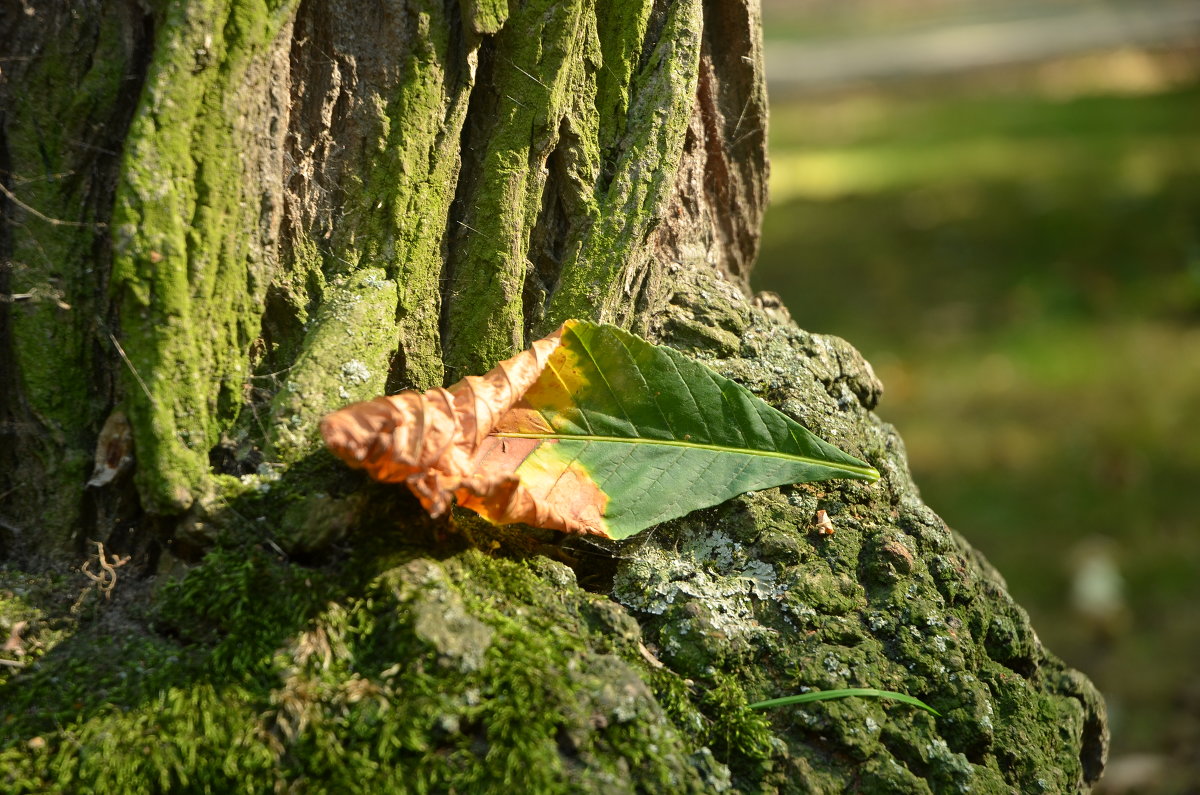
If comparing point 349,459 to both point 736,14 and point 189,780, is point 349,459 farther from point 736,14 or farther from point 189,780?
point 736,14

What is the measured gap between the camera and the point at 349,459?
1377 mm

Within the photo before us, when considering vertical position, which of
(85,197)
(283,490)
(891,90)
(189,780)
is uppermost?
(891,90)

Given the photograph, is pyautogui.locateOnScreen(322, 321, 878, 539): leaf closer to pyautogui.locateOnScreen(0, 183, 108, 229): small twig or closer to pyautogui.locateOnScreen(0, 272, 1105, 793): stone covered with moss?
pyautogui.locateOnScreen(0, 272, 1105, 793): stone covered with moss

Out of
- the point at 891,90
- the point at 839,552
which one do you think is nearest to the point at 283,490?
the point at 839,552

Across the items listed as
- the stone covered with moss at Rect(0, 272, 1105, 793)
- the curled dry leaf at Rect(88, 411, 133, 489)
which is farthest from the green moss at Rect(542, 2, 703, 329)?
the curled dry leaf at Rect(88, 411, 133, 489)

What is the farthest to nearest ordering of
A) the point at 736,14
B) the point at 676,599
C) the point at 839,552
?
the point at 736,14 < the point at 839,552 < the point at 676,599

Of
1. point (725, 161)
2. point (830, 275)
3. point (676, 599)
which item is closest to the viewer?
point (676, 599)

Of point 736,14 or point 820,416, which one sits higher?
point 736,14

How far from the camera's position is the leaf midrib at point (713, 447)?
5.45ft

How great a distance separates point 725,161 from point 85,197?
1.39m

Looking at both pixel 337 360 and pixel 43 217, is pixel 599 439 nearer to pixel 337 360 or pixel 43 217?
pixel 337 360

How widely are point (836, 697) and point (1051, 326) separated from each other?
485 cm

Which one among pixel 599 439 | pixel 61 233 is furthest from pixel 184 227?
pixel 599 439

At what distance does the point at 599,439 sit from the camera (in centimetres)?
169
